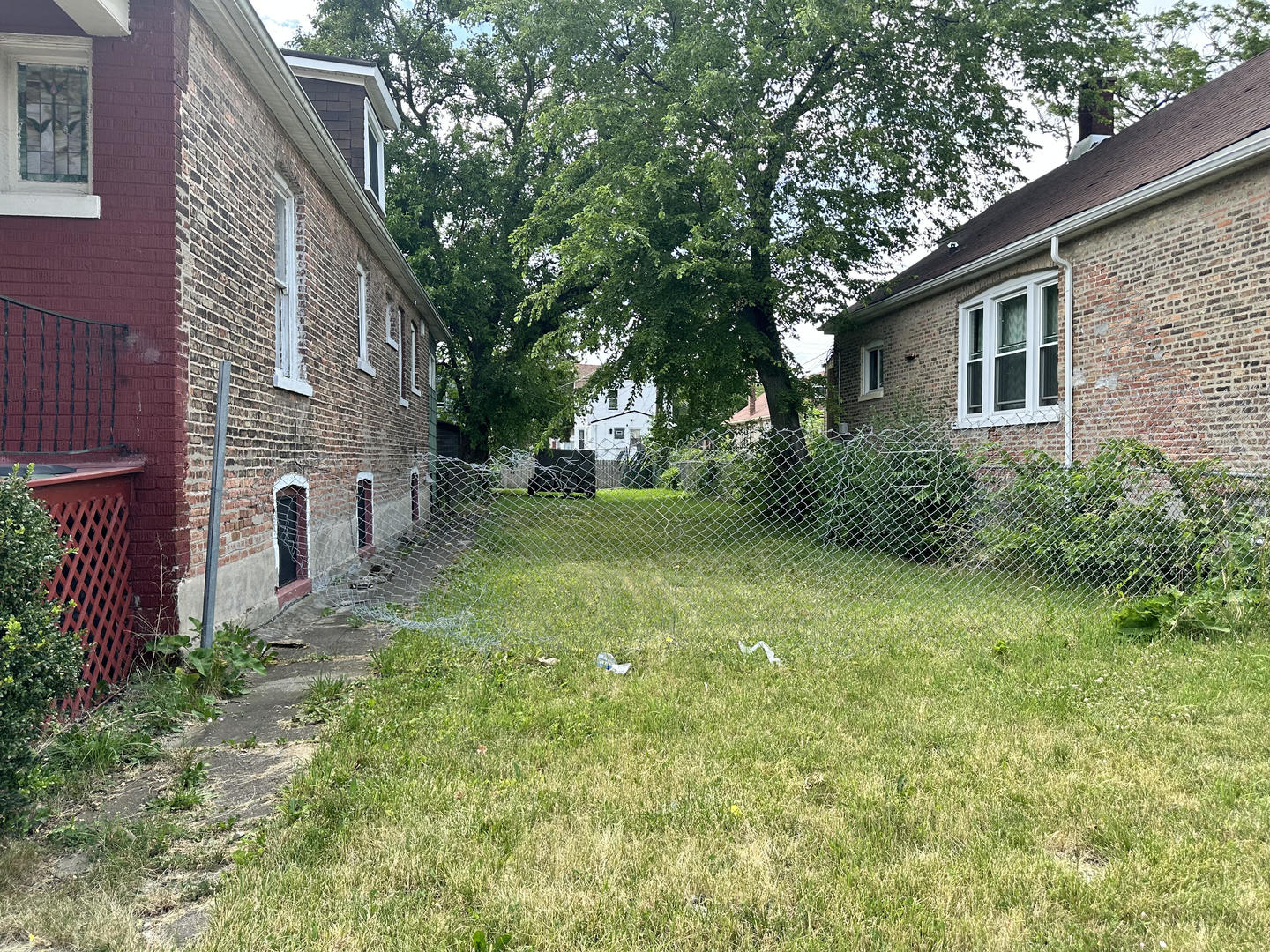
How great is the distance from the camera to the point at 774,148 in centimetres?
1369

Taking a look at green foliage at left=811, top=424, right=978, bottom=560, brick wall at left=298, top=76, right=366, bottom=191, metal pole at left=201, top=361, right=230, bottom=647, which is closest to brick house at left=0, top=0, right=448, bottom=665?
metal pole at left=201, top=361, right=230, bottom=647

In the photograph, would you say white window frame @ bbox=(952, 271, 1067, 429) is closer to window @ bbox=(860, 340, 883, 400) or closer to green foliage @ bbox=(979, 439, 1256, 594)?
green foliage @ bbox=(979, 439, 1256, 594)

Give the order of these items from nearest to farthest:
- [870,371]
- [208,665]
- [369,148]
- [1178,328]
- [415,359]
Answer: [208,665] → [1178,328] → [369,148] → [870,371] → [415,359]

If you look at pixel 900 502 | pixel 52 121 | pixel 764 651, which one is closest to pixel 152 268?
pixel 52 121

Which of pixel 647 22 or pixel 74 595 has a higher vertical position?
pixel 647 22

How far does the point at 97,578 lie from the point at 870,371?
14.2m

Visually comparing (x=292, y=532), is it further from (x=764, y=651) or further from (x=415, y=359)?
(x=415, y=359)

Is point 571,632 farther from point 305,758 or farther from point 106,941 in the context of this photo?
point 106,941

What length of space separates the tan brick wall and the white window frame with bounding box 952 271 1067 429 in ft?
29.7

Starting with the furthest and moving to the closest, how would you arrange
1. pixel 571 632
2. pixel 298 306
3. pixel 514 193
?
pixel 514 193 < pixel 298 306 < pixel 571 632

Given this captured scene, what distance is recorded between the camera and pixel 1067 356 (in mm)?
10102

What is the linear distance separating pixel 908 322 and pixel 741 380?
10.4 feet

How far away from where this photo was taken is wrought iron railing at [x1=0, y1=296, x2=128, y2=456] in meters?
4.86

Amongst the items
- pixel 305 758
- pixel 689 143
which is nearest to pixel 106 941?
pixel 305 758
